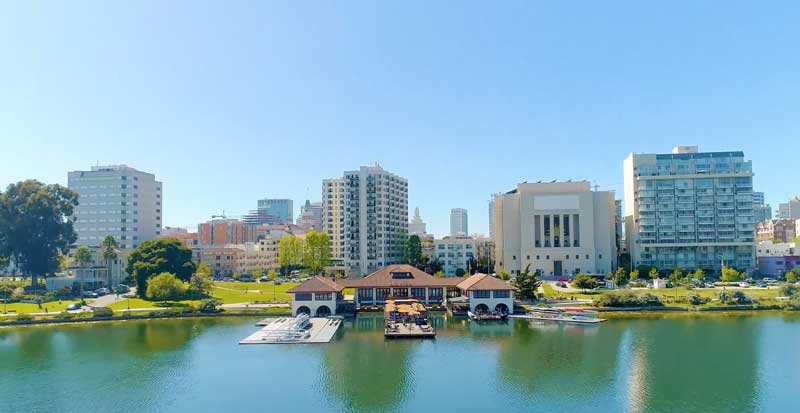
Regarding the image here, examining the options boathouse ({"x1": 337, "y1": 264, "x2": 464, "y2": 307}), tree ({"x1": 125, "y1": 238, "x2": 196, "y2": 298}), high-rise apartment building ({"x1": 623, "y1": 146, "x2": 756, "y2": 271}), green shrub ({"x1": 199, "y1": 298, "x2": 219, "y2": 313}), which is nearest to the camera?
green shrub ({"x1": 199, "y1": 298, "x2": 219, "y2": 313})

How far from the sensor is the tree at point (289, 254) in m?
97.1

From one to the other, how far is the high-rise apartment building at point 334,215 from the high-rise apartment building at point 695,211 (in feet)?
170

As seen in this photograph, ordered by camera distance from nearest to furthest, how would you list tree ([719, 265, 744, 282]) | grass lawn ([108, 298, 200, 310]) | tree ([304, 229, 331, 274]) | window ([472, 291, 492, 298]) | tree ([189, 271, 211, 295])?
window ([472, 291, 492, 298]) < grass lawn ([108, 298, 200, 310]) < tree ([189, 271, 211, 295]) < tree ([719, 265, 744, 282]) < tree ([304, 229, 331, 274])

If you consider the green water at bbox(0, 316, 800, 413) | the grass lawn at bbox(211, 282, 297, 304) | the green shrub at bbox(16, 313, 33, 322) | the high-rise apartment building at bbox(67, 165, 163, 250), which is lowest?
the green water at bbox(0, 316, 800, 413)

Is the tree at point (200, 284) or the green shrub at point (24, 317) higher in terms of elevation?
the tree at point (200, 284)

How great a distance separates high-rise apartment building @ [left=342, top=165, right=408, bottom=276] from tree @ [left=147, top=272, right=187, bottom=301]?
37671mm

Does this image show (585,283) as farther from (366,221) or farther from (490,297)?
(366,221)

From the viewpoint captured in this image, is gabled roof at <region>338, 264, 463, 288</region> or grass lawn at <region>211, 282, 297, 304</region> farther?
grass lawn at <region>211, 282, 297, 304</region>

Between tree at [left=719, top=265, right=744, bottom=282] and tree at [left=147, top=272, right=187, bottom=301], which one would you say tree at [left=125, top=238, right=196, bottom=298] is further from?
tree at [left=719, top=265, right=744, bottom=282]

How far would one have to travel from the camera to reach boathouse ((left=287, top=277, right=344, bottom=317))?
188 feet

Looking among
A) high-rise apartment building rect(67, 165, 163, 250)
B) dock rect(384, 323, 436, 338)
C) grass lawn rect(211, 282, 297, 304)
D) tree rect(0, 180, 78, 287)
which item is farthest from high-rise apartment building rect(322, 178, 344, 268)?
dock rect(384, 323, 436, 338)

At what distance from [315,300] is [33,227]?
46042 millimetres

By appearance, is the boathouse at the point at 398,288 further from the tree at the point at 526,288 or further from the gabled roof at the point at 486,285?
the tree at the point at 526,288

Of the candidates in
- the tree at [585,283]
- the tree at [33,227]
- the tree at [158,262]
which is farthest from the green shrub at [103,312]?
the tree at [585,283]
